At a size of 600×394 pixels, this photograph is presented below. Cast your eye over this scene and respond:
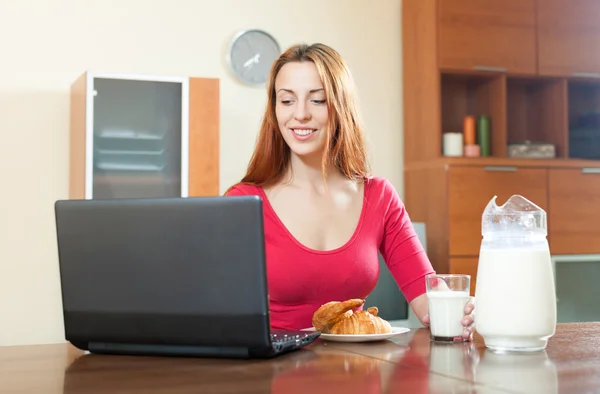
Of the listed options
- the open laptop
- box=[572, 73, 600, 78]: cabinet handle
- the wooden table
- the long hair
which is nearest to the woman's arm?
the long hair

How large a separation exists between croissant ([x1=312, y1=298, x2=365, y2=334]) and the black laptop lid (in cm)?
30

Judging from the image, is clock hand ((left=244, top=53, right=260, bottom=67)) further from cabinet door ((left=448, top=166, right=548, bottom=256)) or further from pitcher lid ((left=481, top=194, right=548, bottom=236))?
pitcher lid ((left=481, top=194, right=548, bottom=236))

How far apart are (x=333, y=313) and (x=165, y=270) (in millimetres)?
370

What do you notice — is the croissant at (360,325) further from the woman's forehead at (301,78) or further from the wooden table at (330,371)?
the woman's forehead at (301,78)

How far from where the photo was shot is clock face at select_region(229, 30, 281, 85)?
3998 millimetres

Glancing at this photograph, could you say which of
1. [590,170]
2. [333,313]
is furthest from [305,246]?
[590,170]

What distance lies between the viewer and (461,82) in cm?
432

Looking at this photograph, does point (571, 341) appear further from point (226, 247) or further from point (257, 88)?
point (257, 88)

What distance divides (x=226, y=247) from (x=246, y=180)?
0.95 metres

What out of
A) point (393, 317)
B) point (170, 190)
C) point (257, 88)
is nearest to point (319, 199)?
point (393, 317)

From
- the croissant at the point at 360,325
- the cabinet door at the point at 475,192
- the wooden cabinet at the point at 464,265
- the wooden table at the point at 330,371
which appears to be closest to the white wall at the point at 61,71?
the cabinet door at the point at 475,192

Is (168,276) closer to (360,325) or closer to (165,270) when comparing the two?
(165,270)

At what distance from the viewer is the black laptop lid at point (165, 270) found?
46.5 inches

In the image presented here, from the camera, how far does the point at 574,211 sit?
4.09m
